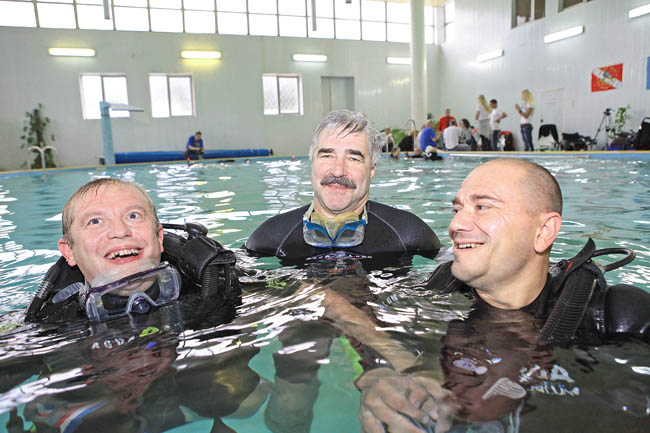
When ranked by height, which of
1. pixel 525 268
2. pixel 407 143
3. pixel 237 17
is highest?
pixel 237 17

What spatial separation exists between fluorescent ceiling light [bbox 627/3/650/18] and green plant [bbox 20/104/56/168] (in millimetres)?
19624

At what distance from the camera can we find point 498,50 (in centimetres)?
1995

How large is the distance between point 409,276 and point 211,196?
5.75 metres

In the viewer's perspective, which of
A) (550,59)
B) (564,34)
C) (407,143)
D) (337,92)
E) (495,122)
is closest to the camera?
(495,122)

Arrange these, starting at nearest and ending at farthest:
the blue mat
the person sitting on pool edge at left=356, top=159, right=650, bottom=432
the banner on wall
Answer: the person sitting on pool edge at left=356, top=159, right=650, bottom=432 < the banner on wall < the blue mat

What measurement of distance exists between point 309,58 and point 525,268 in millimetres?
20959

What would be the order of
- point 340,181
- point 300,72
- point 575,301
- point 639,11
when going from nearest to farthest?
point 575,301 < point 340,181 < point 639,11 < point 300,72

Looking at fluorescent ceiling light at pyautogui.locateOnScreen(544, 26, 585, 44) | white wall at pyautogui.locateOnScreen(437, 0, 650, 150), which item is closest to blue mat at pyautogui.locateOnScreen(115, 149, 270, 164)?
white wall at pyautogui.locateOnScreen(437, 0, 650, 150)

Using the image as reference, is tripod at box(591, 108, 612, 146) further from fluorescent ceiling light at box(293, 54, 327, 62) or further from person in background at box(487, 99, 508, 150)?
fluorescent ceiling light at box(293, 54, 327, 62)

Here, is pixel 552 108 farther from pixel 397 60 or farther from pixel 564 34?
pixel 397 60

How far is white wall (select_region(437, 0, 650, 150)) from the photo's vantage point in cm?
1488

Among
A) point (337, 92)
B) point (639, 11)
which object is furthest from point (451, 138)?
point (337, 92)

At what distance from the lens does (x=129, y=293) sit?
231 cm

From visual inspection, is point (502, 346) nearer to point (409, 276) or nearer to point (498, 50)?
point (409, 276)
